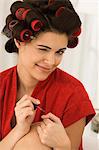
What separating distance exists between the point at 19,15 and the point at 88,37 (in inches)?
36.5

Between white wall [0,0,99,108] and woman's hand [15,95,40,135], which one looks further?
white wall [0,0,99,108]

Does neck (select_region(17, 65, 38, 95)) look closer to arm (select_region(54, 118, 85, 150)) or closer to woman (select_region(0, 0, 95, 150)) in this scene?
woman (select_region(0, 0, 95, 150))

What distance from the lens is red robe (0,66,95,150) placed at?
116 cm

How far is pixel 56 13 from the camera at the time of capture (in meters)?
1.00

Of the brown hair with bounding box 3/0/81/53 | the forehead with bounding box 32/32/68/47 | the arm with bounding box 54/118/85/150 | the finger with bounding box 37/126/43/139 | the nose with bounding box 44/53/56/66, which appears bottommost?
the arm with bounding box 54/118/85/150

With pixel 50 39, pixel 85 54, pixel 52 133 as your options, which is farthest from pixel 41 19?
pixel 85 54

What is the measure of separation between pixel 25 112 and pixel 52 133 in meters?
0.13

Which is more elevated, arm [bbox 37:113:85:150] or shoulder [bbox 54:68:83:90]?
shoulder [bbox 54:68:83:90]

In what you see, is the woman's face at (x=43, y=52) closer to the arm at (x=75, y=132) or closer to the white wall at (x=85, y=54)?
the arm at (x=75, y=132)

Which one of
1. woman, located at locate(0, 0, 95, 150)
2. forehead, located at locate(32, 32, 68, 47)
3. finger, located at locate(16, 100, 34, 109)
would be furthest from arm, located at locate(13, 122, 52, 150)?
forehead, located at locate(32, 32, 68, 47)

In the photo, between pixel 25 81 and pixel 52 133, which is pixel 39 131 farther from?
pixel 25 81

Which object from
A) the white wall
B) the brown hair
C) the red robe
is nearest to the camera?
the brown hair

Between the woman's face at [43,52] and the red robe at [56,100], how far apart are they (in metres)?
0.12

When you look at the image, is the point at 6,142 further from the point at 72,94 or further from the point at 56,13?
the point at 56,13
